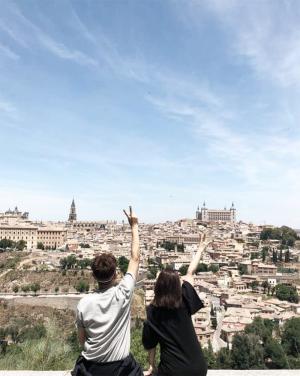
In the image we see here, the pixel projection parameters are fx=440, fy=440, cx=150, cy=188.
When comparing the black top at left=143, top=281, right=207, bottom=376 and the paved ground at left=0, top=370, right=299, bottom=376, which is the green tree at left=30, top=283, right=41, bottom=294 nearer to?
the paved ground at left=0, top=370, right=299, bottom=376

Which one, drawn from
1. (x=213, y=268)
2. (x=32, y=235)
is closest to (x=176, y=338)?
(x=213, y=268)

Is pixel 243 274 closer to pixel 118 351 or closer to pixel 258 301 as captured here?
pixel 258 301

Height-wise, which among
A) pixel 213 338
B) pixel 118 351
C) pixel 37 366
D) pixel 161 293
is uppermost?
pixel 161 293

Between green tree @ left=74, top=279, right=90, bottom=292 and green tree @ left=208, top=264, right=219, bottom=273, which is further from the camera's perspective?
green tree @ left=208, top=264, right=219, bottom=273

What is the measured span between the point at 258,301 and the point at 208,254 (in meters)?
22.9

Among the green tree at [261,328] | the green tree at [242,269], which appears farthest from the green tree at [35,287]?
the green tree at [242,269]

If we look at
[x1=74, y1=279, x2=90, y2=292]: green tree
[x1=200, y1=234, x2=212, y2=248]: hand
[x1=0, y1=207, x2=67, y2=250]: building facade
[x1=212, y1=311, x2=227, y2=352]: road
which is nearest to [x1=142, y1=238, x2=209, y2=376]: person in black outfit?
[x1=200, y1=234, x2=212, y2=248]: hand

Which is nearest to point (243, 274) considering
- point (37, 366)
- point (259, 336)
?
point (259, 336)

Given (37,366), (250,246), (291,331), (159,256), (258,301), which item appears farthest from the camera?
(250,246)

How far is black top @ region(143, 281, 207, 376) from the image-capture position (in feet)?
6.84

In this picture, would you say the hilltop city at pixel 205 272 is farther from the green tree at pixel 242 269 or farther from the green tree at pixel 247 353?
the green tree at pixel 247 353

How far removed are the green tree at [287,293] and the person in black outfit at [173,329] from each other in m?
40.9

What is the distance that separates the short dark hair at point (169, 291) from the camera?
2.10 m

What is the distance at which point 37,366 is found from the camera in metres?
3.68
